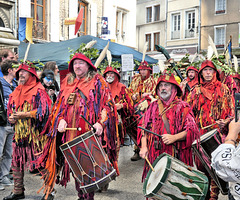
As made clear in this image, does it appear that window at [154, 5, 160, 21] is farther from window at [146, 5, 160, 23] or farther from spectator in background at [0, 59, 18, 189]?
spectator in background at [0, 59, 18, 189]

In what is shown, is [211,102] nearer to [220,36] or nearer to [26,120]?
[26,120]

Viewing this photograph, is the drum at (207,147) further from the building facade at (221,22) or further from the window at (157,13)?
the window at (157,13)

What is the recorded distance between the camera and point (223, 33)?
24250 millimetres

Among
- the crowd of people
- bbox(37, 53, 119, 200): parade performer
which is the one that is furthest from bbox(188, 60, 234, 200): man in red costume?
bbox(37, 53, 119, 200): parade performer

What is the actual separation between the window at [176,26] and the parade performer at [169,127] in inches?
947

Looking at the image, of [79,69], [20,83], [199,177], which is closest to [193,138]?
[199,177]

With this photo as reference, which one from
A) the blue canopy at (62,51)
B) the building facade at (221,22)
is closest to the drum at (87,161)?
the blue canopy at (62,51)

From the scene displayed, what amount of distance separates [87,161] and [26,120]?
1478 mm

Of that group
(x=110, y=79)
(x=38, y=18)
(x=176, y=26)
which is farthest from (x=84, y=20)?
(x=176, y=26)

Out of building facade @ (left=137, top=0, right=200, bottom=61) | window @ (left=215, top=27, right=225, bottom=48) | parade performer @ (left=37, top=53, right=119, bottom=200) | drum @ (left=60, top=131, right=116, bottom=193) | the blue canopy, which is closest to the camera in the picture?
drum @ (left=60, top=131, right=116, bottom=193)

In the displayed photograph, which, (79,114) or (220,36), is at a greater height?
(220,36)

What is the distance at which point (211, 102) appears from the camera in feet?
14.7

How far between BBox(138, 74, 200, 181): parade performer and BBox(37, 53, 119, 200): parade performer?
476 mm

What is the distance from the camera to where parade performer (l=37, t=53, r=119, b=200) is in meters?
3.63
